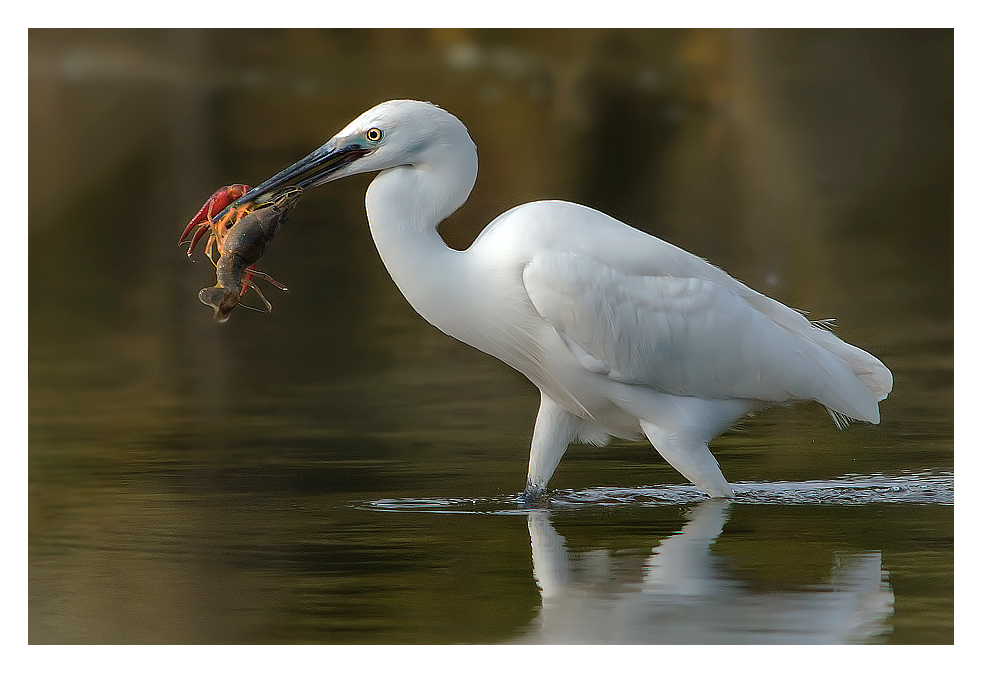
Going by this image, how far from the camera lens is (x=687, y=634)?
4.62 metres

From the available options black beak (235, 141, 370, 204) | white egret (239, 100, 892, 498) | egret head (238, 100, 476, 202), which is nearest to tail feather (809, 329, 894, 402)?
white egret (239, 100, 892, 498)

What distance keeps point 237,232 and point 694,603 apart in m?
2.51

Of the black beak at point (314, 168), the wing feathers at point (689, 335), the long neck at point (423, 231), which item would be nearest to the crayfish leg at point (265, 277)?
the black beak at point (314, 168)

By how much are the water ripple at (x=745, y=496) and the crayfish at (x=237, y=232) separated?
1037 mm

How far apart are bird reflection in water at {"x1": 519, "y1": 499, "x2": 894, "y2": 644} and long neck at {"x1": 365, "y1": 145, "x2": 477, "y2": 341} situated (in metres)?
1.13

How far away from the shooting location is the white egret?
6.13m

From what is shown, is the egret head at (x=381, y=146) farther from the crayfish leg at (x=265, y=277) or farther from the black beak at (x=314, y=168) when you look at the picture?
the crayfish leg at (x=265, y=277)

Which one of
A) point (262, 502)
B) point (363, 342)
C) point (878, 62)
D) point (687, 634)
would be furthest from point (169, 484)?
point (878, 62)

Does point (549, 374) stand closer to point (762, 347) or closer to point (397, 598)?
point (762, 347)

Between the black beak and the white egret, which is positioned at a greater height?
the black beak

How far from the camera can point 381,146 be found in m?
6.14

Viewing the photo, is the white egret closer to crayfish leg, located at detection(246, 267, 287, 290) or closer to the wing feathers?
the wing feathers

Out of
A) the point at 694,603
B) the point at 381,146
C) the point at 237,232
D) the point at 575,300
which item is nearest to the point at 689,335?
the point at 575,300

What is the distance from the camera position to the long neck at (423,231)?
6.14 meters
